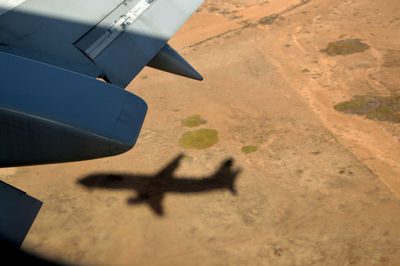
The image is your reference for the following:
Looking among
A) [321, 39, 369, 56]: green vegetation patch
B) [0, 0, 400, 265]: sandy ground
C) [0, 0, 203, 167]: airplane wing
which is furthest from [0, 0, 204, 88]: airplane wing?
[321, 39, 369, 56]: green vegetation patch

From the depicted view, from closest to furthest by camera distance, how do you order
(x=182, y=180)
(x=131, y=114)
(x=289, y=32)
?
(x=131, y=114) < (x=182, y=180) < (x=289, y=32)

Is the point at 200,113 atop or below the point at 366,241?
atop

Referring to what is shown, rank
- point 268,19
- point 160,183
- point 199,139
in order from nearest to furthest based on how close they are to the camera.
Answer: point 160,183, point 199,139, point 268,19

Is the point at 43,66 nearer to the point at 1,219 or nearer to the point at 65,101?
the point at 65,101

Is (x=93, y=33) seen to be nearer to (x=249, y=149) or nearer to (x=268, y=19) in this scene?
(x=249, y=149)

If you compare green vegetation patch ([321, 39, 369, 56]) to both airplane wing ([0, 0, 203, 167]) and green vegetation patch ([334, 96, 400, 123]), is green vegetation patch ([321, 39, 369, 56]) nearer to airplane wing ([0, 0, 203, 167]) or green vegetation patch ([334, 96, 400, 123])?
green vegetation patch ([334, 96, 400, 123])

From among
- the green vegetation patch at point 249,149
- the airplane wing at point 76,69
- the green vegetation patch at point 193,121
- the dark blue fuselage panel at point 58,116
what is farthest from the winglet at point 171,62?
the green vegetation patch at point 193,121

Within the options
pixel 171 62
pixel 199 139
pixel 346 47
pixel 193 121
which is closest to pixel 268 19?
pixel 346 47

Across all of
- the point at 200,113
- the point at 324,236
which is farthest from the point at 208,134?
the point at 324,236
